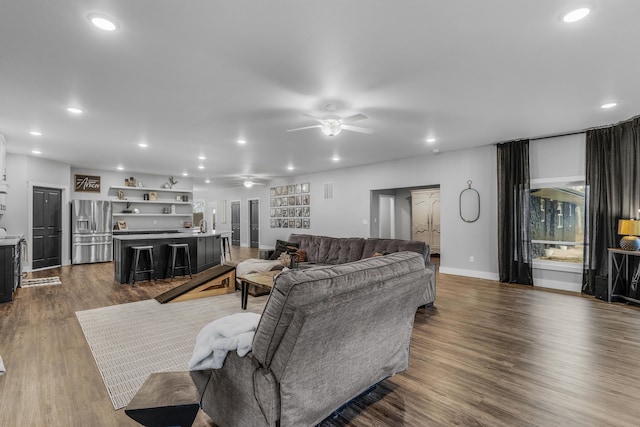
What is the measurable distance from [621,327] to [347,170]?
668 centimetres

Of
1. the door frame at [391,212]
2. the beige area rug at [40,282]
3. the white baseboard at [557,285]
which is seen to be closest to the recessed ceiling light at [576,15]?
the white baseboard at [557,285]

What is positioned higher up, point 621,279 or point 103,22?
point 103,22

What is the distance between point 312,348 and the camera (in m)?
1.58

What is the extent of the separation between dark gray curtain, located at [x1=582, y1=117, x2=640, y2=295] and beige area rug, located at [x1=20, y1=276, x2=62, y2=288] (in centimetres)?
940

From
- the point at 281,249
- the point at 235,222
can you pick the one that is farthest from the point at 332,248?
the point at 235,222

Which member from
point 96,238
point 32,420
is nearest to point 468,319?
point 32,420

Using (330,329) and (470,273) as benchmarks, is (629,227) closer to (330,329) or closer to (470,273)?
(470,273)

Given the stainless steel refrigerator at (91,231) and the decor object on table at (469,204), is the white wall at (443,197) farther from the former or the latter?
the stainless steel refrigerator at (91,231)

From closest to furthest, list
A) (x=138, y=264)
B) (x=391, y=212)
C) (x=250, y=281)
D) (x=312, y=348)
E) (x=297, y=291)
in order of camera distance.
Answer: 1. (x=297, y=291)
2. (x=312, y=348)
3. (x=250, y=281)
4. (x=138, y=264)
5. (x=391, y=212)

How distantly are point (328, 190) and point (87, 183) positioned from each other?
22.7 feet

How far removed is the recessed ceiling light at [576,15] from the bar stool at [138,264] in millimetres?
6635

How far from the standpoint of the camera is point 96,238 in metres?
8.73

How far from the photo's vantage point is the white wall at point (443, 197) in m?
6.46

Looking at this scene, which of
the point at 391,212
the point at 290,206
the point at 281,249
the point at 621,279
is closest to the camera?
the point at 621,279
